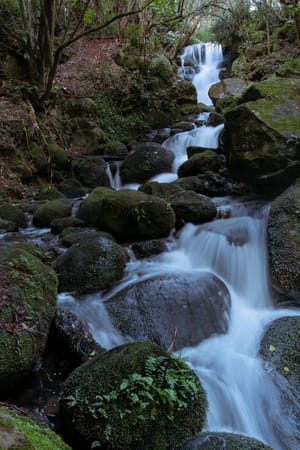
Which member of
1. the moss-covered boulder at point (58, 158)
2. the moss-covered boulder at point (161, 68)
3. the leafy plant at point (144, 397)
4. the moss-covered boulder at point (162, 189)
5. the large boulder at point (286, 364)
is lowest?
the large boulder at point (286, 364)

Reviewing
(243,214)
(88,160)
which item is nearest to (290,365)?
(243,214)

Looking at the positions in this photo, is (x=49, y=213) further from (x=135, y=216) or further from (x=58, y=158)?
(x=58, y=158)

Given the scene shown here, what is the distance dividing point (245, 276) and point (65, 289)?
2584mm

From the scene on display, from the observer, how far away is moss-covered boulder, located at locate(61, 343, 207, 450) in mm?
2551

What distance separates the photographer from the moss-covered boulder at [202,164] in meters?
8.72

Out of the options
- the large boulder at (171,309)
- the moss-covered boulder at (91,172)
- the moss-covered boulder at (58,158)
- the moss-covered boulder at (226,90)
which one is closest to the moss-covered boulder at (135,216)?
the large boulder at (171,309)

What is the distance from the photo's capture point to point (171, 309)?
14.0 ft

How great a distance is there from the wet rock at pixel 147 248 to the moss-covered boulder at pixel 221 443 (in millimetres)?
3402

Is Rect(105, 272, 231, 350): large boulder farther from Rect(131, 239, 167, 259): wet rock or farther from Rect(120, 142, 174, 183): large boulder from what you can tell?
Rect(120, 142, 174, 183): large boulder

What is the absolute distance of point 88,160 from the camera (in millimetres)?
10117

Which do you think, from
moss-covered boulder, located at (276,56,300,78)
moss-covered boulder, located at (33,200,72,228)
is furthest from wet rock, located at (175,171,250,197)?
moss-covered boulder, located at (276,56,300,78)

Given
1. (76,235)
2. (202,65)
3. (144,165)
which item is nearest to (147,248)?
(76,235)

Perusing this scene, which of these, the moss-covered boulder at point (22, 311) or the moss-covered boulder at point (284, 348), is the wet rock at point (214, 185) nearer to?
the moss-covered boulder at point (284, 348)

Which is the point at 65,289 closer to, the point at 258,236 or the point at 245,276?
the point at 245,276
